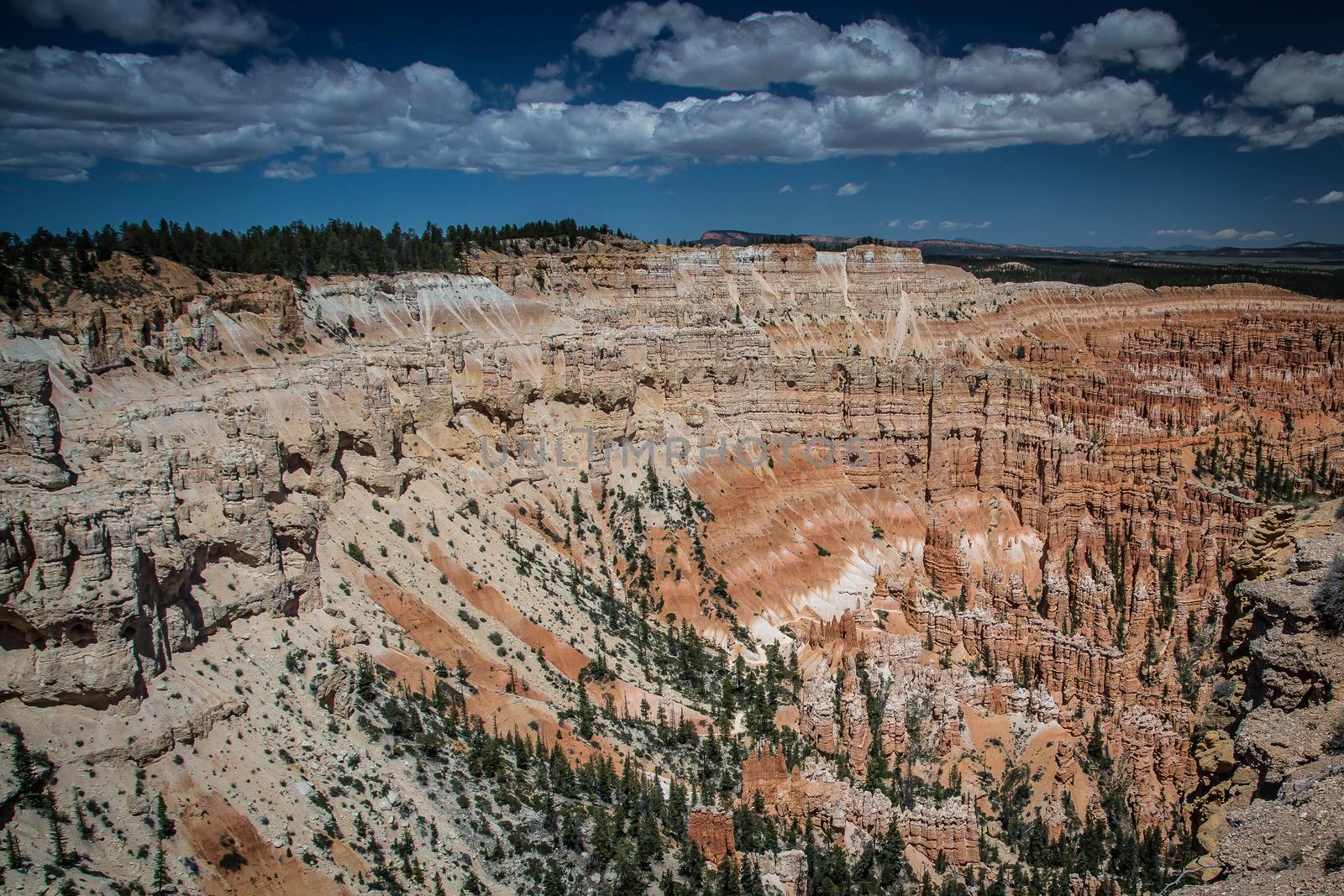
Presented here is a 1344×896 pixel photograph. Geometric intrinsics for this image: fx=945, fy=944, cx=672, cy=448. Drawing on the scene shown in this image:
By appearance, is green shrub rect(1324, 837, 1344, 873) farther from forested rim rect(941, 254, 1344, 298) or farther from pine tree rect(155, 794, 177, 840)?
forested rim rect(941, 254, 1344, 298)

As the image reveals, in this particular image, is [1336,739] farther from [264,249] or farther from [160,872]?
[264,249]

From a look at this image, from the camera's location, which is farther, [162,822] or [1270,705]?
[162,822]

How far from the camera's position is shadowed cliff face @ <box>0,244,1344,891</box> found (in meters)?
25.5

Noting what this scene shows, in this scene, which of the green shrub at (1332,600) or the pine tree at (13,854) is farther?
the green shrub at (1332,600)

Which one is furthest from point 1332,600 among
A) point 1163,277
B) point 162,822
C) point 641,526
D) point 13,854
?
point 1163,277

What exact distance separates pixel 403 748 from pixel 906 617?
→ 27.5 metres

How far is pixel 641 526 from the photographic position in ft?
170

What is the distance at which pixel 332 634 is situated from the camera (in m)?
29.8

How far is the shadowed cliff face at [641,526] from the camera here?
83.8 feet

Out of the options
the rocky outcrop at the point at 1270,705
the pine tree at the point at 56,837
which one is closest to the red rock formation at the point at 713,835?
the rocky outcrop at the point at 1270,705

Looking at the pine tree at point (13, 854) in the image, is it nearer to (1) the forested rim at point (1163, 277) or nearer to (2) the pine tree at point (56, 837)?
(2) the pine tree at point (56, 837)

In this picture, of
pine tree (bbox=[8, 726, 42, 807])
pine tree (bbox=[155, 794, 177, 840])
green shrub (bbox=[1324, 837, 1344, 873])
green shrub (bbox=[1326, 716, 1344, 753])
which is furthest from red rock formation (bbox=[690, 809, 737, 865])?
green shrub (bbox=[1324, 837, 1344, 873])

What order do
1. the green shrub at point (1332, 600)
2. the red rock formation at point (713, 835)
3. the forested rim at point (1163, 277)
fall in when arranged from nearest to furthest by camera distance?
the green shrub at point (1332, 600) → the red rock formation at point (713, 835) → the forested rim at point (1163, 277)

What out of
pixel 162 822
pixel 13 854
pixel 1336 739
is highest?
pixel 1336 739
